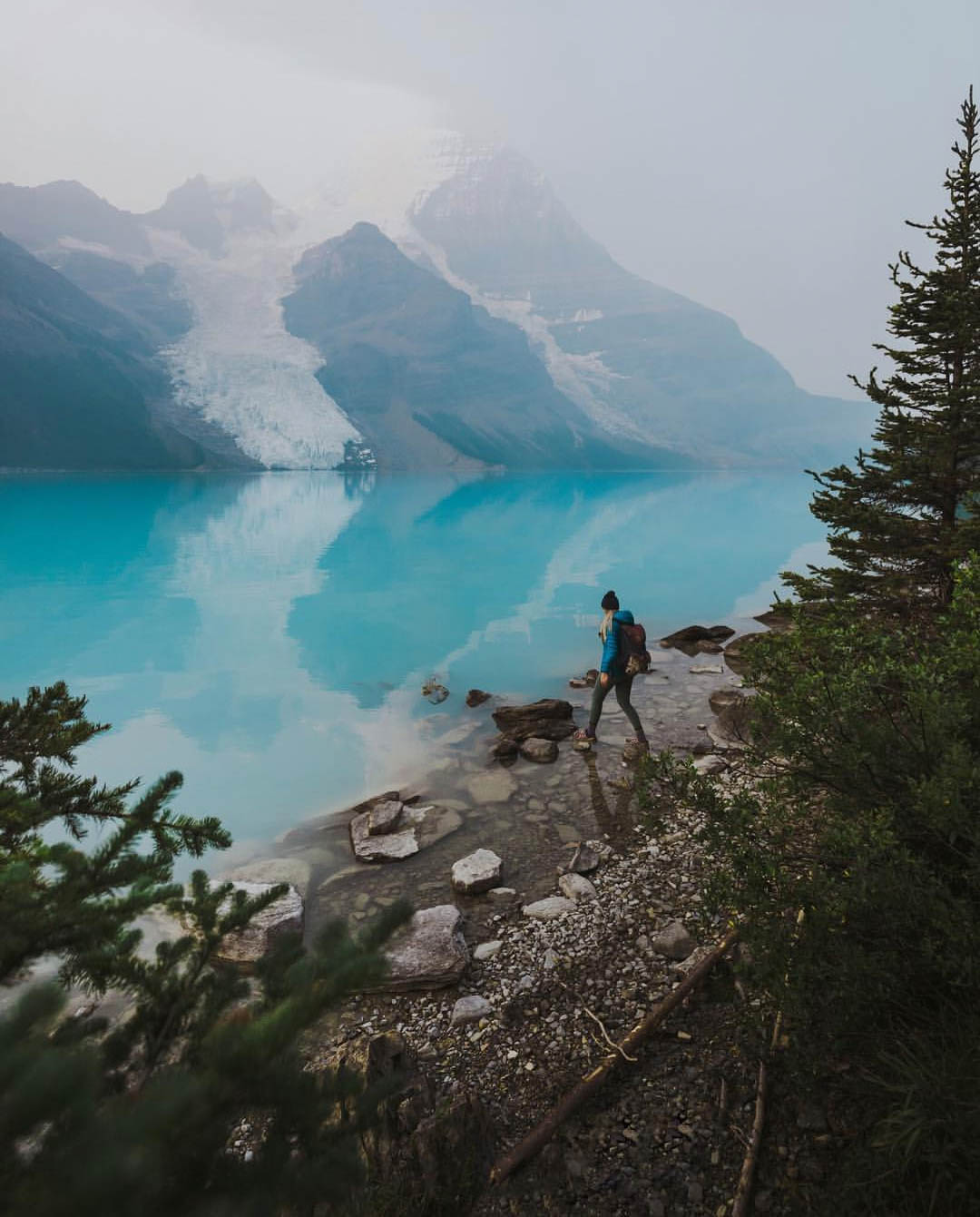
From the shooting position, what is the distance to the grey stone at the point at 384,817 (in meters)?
8.31

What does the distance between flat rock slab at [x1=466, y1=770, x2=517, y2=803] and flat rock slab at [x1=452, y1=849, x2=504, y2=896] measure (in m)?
1.95

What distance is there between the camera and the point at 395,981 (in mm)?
5168

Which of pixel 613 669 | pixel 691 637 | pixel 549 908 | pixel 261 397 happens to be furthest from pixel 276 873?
pixel 261 397

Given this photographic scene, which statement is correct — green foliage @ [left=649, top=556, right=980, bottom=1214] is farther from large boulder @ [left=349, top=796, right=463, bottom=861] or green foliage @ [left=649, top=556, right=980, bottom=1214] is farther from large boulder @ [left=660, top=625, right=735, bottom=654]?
large boulder @ [left=660, top=625, right=735, bottom=654]

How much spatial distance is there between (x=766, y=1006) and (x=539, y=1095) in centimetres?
152

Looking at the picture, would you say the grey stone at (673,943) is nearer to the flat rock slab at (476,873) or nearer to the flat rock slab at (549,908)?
the flat rock slab at (549,908)

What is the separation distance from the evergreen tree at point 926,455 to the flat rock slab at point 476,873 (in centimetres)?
499

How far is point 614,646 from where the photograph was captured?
10.4 metres

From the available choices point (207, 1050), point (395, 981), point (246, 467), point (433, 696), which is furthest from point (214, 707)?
point (246, 467)

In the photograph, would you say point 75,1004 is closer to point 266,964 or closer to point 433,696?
point 266,964

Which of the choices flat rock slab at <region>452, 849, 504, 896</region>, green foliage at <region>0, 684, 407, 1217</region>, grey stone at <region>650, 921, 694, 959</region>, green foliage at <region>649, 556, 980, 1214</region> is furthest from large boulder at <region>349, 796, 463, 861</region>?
green foliage at <region>0, 684, 407, 1217</region>

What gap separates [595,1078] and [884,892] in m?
2.21

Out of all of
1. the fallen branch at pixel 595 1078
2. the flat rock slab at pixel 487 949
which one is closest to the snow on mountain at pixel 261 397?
the flat rock slab at pixel 487 949

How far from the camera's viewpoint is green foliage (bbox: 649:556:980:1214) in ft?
8.85
